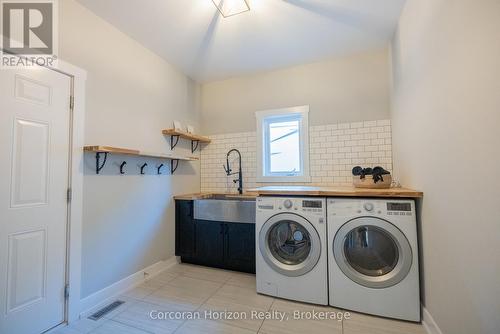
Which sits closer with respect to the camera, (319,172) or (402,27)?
(402,27)

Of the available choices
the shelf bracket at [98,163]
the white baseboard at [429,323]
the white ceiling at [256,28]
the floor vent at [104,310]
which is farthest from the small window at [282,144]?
the floor vent at [104,310]

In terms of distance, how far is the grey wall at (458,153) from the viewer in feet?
2.94

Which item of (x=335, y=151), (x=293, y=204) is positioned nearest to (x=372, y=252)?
(x=293, y=204)

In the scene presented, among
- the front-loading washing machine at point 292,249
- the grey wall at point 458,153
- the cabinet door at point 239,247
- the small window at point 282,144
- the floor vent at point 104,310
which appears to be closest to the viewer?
the grey wall at point 458,153

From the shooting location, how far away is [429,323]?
4.99 feet

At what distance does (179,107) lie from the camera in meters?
2.97

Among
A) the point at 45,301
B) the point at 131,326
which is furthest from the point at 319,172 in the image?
the point at 45,301

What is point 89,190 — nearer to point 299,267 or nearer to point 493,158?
point 299,267

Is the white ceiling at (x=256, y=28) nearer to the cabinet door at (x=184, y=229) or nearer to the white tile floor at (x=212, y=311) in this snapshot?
the cabinet door at (x=184, y=229)

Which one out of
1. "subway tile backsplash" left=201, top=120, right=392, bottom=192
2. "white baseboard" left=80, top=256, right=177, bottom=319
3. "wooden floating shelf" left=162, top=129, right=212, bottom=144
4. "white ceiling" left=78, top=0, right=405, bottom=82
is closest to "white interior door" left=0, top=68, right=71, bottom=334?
"white baseboard" left=80, top=256, right=177, bottom=319

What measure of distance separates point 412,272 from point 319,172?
4.63 feet

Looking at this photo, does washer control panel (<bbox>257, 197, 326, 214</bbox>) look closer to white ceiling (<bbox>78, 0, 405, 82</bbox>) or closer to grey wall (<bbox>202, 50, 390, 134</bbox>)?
grey wall (<bbox>202, 50, 390, 134</bbox>)

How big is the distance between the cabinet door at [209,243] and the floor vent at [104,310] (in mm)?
931

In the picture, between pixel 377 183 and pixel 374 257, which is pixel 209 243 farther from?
pixel 377 183
